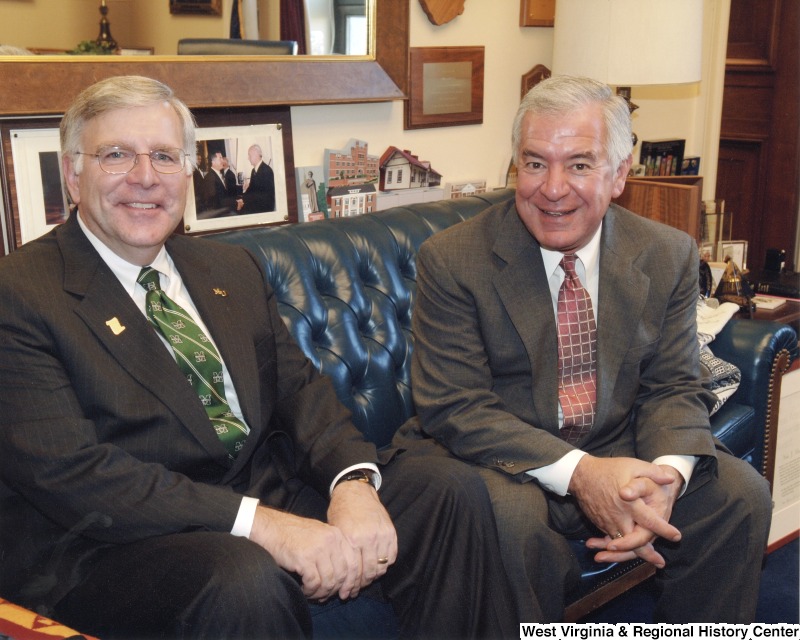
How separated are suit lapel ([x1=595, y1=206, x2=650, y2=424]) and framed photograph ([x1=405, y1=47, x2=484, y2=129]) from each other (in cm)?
109

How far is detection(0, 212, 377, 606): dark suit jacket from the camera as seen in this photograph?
5.19 ft

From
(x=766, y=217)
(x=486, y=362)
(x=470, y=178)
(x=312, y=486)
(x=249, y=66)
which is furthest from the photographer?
(x=766, y=217)

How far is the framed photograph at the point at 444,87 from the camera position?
2.97 m

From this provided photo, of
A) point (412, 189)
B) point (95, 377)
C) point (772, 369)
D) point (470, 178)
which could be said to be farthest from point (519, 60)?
point (95, 377)

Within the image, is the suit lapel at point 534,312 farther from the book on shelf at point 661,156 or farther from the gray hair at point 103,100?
the book on shelf at point 661,156

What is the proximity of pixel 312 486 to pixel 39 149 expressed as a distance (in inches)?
40.0

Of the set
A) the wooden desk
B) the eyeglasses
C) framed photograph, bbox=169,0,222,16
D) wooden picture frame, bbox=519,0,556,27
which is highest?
wooden picture frame, bbox=519,0,556,27

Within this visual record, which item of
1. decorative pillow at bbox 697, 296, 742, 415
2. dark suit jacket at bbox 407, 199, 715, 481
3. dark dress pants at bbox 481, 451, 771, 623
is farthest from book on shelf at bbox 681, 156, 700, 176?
dark dress pants at bbox 481, 451, 771, 623

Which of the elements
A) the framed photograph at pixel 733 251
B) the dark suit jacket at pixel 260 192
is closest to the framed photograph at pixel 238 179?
the dark suit jacket at pixel 260 192

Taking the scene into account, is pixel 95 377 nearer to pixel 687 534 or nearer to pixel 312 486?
pixel 312 486

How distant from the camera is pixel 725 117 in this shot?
5168 mm

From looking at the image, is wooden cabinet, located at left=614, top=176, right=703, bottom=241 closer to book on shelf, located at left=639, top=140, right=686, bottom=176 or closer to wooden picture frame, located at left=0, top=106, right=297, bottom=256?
book on shelf, located at left=639, top=140, right=686, bottom=176

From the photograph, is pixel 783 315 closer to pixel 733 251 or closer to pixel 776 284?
pixel 776 284

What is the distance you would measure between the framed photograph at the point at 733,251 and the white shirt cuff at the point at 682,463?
62.1 inches
